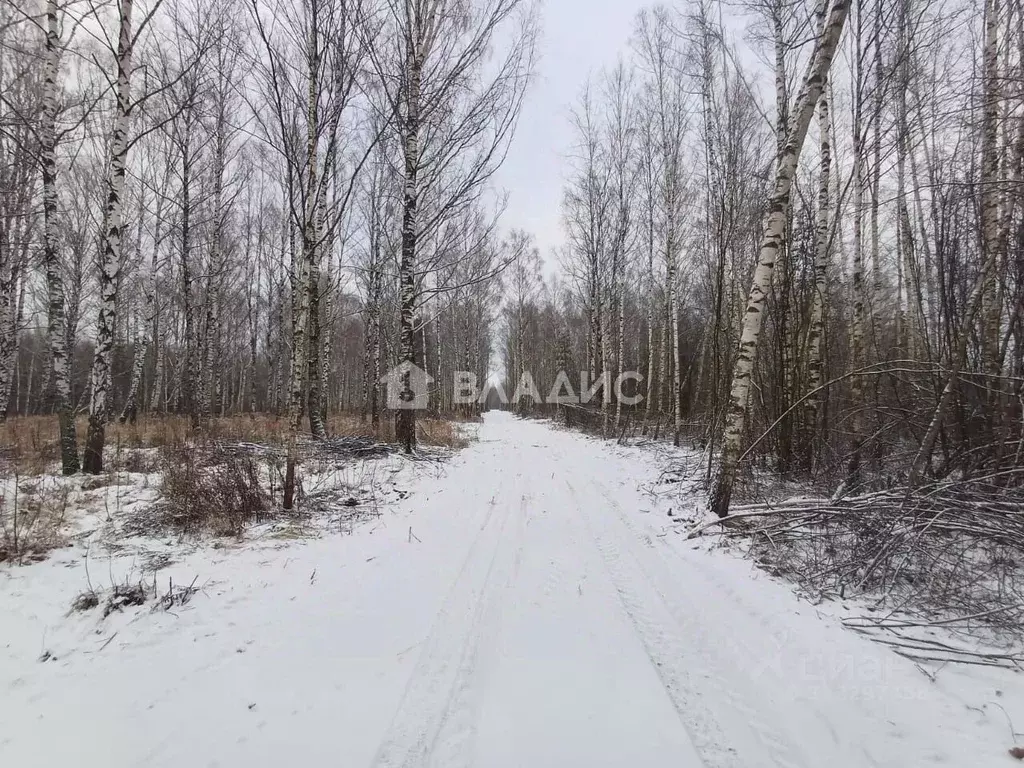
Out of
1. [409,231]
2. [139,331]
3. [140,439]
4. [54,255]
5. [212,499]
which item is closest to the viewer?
[212,499]

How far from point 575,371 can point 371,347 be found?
1804cm

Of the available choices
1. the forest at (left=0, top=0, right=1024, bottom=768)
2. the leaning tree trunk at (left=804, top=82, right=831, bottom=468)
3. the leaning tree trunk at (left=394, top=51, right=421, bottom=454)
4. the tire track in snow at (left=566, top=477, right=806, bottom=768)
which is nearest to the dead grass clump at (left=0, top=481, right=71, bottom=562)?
the forest at (left=0, top=0, right=1024, bottom=768)

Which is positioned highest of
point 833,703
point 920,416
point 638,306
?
point 638,306

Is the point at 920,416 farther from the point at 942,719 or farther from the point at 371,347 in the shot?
the point at 371,347

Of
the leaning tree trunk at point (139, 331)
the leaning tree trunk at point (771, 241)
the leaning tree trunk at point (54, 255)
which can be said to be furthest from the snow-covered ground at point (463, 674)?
the leaning tree trunk at point (139, 331)

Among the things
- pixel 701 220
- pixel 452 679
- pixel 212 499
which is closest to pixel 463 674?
pixel 452 679

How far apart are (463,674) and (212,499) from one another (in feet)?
12.9

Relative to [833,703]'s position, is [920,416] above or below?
above

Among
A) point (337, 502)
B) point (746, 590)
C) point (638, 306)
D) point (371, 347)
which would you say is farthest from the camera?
point (638, 306)

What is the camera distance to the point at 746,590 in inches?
137

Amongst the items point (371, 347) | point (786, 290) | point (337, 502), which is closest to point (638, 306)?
point (371, 347)

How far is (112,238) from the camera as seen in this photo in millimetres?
6312

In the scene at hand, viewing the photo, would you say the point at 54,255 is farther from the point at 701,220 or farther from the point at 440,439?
the point at 701,220

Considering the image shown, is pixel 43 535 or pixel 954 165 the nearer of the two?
pixel 43 535
